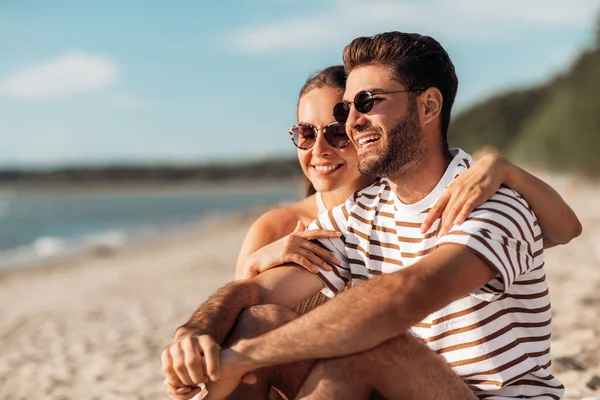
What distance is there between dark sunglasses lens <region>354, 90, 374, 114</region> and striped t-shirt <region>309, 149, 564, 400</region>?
371 mm

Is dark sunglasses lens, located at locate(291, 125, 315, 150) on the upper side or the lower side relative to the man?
upper

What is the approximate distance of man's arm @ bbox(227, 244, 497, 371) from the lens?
7.75ft

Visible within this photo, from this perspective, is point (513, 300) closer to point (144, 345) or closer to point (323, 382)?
point (323, 382)

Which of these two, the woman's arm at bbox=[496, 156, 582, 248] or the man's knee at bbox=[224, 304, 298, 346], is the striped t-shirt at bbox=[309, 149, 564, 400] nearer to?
the woman's arm at bbox=[496, 156, 582, 248]

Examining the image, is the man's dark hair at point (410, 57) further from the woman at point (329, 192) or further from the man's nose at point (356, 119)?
the woman at point (329, 192)

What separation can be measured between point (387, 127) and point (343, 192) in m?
0.91

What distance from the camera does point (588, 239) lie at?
1320cm

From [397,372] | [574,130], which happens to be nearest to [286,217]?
[397,372]

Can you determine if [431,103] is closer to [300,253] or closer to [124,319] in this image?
[300,253]

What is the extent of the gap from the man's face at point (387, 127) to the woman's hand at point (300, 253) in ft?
1.27

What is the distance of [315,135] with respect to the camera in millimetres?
3736

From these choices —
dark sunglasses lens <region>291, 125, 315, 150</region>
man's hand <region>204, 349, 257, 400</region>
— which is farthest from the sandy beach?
man's hand <region>204, 349, 257, 400</region>

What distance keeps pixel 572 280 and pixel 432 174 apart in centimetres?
670

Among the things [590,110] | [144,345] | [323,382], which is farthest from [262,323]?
[590,110]
